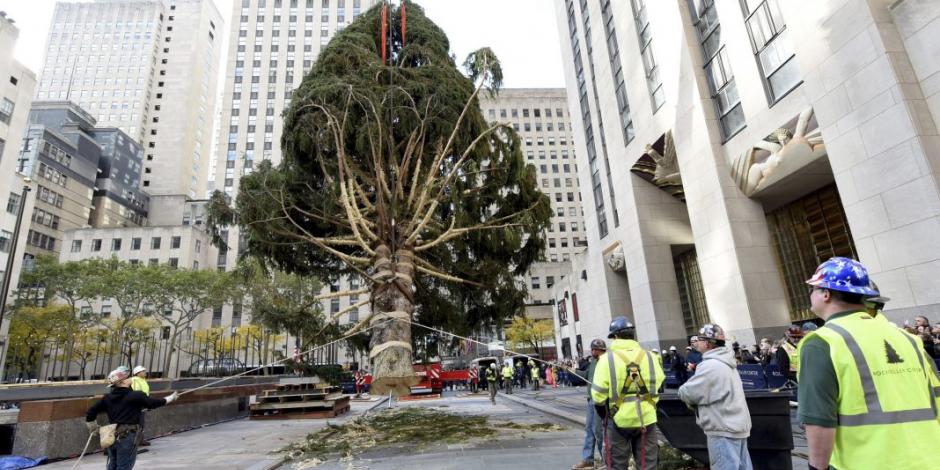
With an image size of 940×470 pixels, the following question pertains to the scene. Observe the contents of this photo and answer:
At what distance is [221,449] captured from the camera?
9.30 metres

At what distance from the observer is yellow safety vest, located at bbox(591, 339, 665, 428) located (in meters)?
4.86

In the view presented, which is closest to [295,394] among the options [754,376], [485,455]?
[485,455]

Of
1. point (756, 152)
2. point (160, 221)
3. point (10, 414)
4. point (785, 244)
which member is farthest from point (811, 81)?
point (160, 221)

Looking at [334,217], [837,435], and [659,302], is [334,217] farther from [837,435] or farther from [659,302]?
[659,302]

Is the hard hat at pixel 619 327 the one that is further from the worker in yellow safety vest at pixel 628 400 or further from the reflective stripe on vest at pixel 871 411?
the reflective stripe on vest at pixel 871 411

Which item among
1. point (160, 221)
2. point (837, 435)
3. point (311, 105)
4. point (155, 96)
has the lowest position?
point (837, 435)

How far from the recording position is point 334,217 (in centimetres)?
1128

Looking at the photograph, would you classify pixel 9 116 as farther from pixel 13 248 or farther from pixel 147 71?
pixel 147 71

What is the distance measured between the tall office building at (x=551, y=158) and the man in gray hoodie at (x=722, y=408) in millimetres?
77140

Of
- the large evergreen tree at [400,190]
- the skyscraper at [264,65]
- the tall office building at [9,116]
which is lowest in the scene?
the large evergreen tree at [400,190]

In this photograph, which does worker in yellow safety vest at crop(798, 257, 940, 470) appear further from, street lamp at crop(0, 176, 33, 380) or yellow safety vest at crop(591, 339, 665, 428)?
street lamp at crop(0, 176, 33, 380)

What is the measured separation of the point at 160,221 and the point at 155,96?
4817 centimetres

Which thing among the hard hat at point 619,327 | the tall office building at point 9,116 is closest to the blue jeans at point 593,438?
the hard hat at point 619,327

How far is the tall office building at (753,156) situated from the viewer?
12.0 metres
